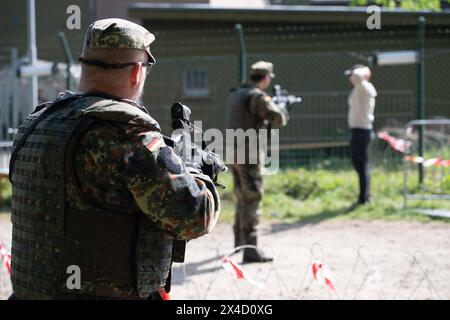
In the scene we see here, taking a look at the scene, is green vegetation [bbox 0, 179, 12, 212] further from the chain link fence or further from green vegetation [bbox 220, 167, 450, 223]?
the chain link fence

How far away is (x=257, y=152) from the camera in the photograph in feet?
21.6

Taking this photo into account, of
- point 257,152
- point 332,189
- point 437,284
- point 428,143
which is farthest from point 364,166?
point 437,284

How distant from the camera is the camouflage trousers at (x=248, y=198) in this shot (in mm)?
6543

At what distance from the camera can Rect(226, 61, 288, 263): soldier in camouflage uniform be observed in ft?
21.4

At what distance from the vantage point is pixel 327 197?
9711 mm

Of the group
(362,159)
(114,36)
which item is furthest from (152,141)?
(362,159)

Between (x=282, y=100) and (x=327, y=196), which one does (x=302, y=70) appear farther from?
(x=282, y=100)

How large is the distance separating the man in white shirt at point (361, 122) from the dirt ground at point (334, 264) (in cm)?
85

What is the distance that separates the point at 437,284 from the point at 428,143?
5.57 meters

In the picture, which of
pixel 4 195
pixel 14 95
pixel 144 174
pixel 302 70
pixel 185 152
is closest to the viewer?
pixel 144 174

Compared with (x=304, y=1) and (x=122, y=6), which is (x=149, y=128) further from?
(x=304, y=1)

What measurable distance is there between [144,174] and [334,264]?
429cm

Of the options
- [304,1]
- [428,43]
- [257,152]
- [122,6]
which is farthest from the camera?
[304,1]

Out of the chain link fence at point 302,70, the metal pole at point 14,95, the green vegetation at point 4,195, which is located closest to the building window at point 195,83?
the chain link fence at point 302,70
